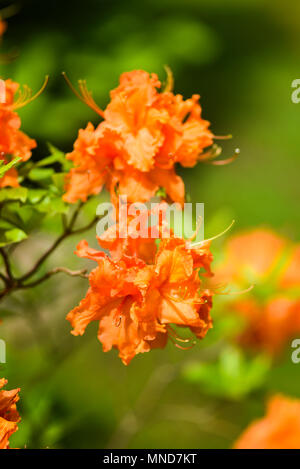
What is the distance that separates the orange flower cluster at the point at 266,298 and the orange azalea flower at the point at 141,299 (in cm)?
60

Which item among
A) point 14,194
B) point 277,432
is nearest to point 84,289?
point 277,432

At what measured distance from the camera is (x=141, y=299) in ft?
2.06

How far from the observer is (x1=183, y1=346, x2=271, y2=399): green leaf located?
1.26m

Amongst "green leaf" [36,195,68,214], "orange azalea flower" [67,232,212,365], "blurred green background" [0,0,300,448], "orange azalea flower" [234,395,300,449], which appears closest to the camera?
"orange azalea flower" [67,232,212,365]

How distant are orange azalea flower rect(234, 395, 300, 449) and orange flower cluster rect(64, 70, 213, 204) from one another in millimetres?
446

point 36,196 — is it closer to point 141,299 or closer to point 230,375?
point 141,299

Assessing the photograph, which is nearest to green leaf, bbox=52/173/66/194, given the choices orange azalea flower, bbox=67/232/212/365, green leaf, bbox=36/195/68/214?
green leaf, bbox=36/195/68/214

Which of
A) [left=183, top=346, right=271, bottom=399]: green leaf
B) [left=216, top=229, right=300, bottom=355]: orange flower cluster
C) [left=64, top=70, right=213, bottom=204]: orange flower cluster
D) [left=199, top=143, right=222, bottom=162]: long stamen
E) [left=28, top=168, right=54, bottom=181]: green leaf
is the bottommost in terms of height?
[left=183, top=346, right=271, bottom=399]: green leaf

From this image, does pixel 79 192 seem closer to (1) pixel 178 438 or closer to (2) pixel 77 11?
(1) pixel 178 438

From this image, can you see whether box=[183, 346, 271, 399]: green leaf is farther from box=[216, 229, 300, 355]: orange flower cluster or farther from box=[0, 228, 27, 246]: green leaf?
box=[0, 228, 27, 246]: green leaf

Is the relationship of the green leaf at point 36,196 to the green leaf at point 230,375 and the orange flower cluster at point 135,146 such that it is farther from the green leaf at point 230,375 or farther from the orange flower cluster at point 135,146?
the green leaf at point 230,375

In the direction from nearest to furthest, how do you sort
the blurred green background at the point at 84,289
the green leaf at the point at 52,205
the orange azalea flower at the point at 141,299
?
the orange azalea flower at the point at 141,299, the green leaf at the point at 52,205, the blurred green background at the point at 84,289

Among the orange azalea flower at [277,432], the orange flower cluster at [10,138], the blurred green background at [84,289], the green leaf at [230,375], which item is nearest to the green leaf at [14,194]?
the orange flower cluster at [10,138]

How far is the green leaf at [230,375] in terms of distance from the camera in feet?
4.14
